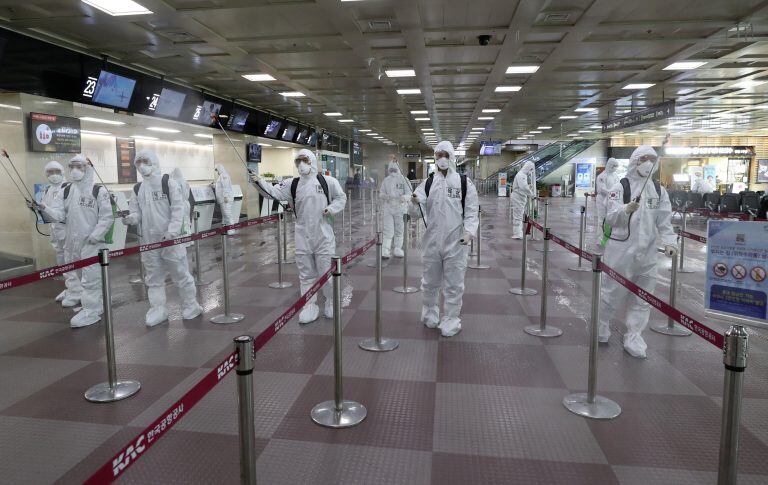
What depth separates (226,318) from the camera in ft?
19.2

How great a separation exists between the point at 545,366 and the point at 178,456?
3185 mm

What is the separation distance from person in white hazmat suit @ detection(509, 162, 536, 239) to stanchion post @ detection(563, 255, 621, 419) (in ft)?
31.2

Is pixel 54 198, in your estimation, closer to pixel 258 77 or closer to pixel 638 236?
pixel 258 77

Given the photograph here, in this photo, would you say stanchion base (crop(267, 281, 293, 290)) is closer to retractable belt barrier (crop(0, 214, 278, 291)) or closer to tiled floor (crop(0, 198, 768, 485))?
tiled floor (crop(0, 198, 768, 485))

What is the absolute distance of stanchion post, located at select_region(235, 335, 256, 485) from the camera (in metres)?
2.06

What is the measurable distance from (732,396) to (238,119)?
620 inches

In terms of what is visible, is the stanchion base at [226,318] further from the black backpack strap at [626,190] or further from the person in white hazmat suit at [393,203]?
the black backpack strap at [626,190]

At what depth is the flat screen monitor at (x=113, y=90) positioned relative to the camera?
375 inches

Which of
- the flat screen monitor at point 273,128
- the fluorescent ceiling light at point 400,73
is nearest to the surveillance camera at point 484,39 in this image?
the fluorescent ceiling light at point 400,73

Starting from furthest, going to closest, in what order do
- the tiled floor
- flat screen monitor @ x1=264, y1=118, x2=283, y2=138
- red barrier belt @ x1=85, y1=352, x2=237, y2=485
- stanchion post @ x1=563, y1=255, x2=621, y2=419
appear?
flat screen monitor @ x1=264, y1=118, x2=283, y2=138 < stanchion post @ x1=563, y1=255, x2=621, y2=419 < the tiled floor < red barrier belt @ x1=85, y1=352, x2=237, y2=485

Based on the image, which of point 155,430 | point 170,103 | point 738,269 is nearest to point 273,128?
point 170,103

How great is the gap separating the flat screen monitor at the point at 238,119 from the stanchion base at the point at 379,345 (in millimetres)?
12241

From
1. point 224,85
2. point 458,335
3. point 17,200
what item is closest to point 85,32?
point 17,200

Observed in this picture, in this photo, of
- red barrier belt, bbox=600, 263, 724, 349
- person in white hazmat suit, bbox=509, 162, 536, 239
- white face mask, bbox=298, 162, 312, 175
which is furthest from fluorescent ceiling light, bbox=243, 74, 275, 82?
red barrier belt, bbox=600, 263, 724, 349
